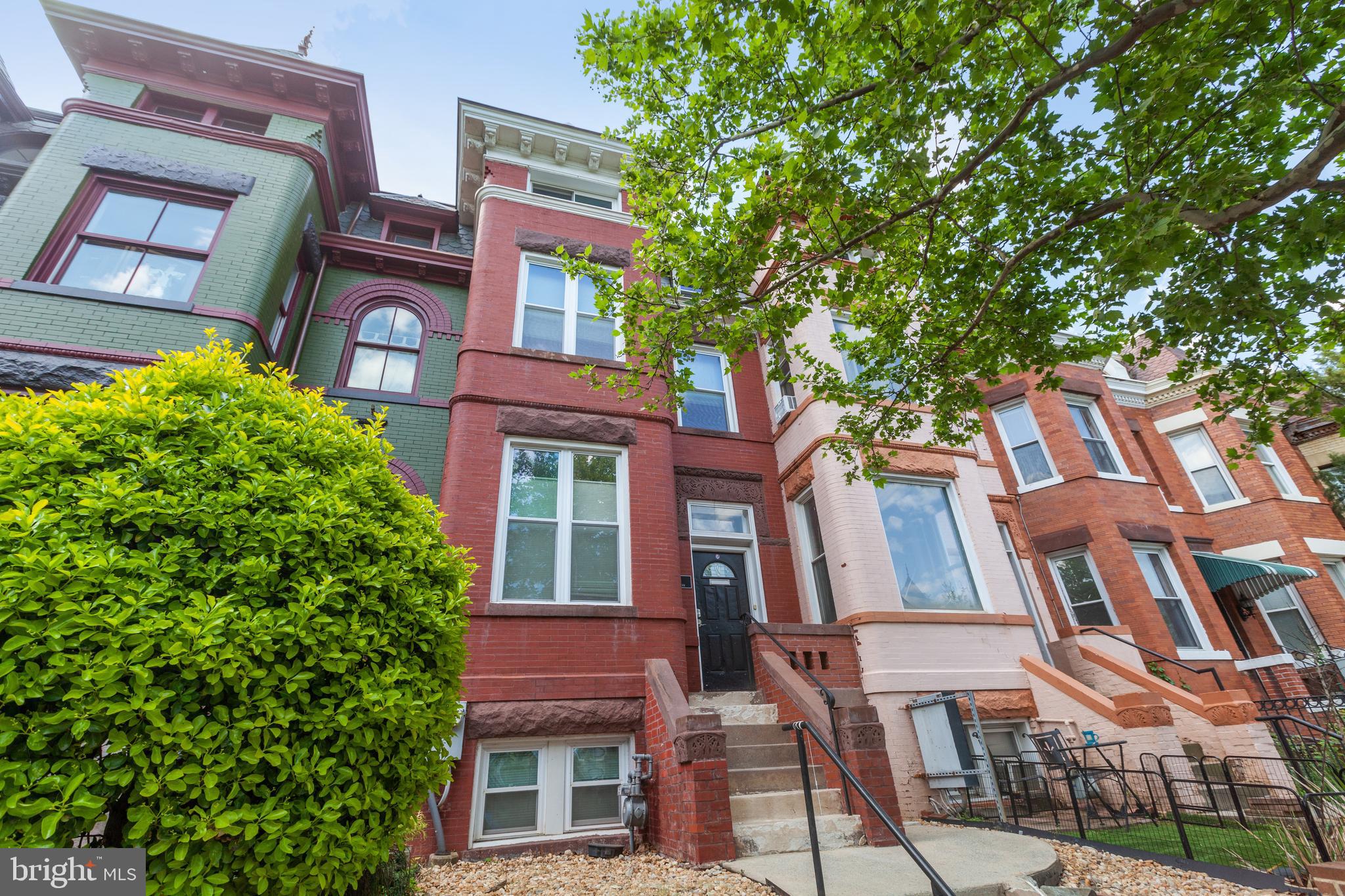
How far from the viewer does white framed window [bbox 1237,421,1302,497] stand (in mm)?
15836

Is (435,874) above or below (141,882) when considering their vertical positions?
below

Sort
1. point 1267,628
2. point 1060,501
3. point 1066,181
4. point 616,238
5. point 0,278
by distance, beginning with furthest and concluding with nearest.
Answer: point 1267,628, point 1060,501, point 616,238, point 0,278, point 1066,181

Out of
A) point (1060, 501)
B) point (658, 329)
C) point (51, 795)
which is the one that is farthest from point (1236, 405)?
point (51, 795)

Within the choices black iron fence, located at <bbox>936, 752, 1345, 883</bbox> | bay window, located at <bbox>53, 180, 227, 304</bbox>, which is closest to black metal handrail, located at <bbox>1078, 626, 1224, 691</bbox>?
black iron fence, located at <bbox>936, 752, 1345, 883</bbox>

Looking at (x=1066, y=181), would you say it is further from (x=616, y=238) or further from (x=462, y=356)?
Result: (x=462, y=356)

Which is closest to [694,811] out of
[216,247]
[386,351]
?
[386,351]

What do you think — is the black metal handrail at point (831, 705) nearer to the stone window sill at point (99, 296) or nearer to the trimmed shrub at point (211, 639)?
the trimmed shrub at point (211, 639)

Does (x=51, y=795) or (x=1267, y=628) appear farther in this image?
(x=1267, y=628)

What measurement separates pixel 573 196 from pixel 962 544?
32.6 feet

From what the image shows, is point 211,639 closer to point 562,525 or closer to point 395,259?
point 562,525

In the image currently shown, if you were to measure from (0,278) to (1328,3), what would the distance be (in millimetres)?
13816

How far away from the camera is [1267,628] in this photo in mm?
14031

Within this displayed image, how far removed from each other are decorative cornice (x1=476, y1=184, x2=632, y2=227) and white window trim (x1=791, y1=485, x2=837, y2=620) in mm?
5799

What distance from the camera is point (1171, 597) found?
1230 cm
